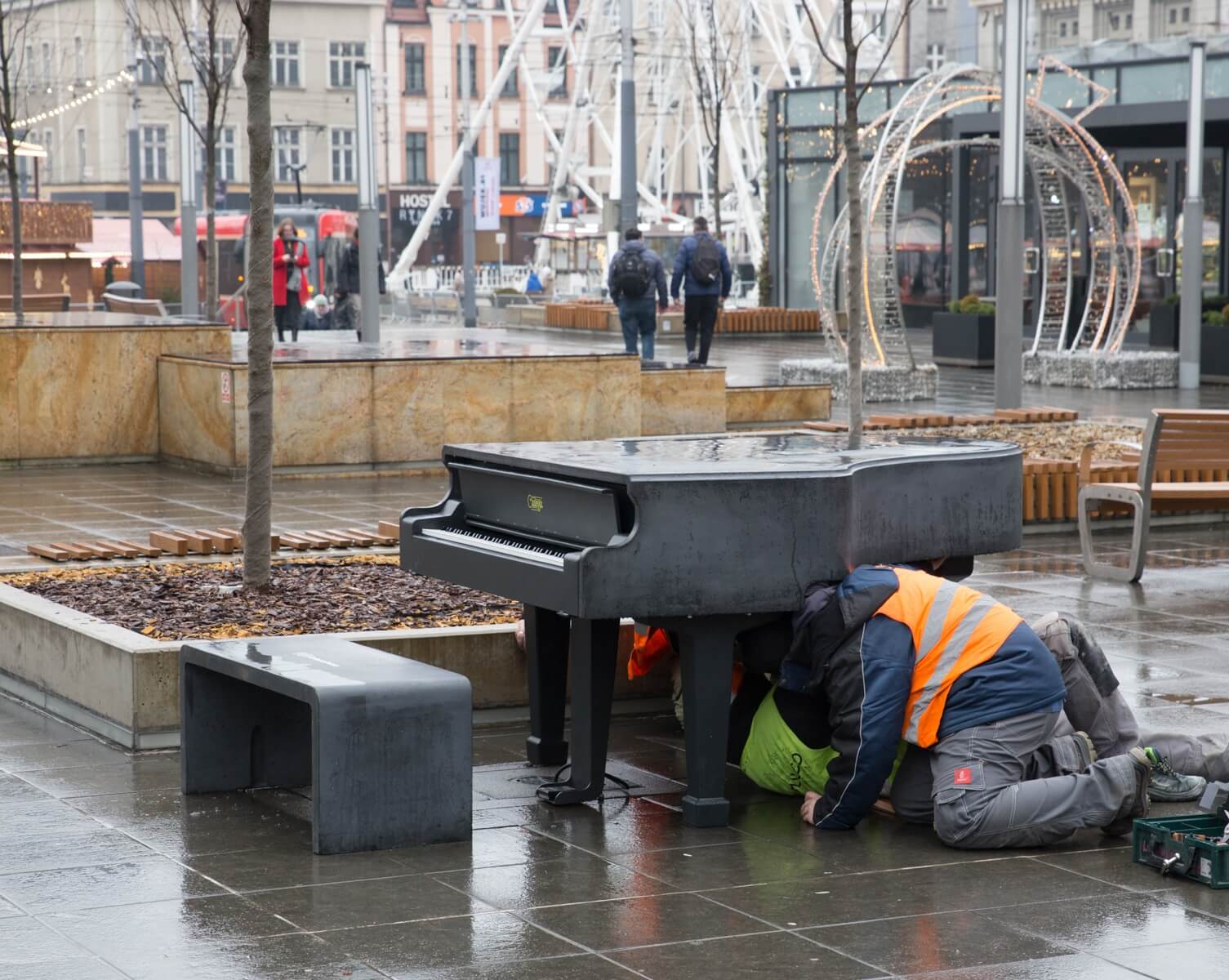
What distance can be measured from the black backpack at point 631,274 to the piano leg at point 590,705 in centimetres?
1719

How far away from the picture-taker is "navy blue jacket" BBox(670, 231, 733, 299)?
23438 mm

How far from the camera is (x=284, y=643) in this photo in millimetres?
6289

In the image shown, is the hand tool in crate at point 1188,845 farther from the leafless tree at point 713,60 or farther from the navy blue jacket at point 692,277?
the leafless tree at point 713,60

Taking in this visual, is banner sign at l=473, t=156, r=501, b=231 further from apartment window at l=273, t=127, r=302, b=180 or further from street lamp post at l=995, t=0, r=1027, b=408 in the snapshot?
apartment window at l=273, t=127, r=302, b=180

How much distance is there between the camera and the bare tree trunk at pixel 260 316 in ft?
26.6

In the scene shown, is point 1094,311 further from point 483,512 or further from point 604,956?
point 604,956

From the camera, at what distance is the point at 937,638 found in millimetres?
5637

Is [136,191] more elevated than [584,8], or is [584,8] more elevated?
[584,8]

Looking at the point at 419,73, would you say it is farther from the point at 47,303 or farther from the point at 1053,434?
the point at 1053,434

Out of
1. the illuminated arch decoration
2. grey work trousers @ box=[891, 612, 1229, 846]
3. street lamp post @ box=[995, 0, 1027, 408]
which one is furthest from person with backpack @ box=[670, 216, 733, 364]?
grey work trousers @ box=[891, 612, 1229, 846]

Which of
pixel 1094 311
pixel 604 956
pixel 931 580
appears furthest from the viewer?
pixel 1094 311

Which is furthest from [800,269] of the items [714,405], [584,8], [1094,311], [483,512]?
[483,512]

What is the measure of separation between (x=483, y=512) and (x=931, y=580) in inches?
58.5

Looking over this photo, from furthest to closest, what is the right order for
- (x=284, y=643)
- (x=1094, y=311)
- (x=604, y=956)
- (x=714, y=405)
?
1. (x=1094, y=311)
2. (x=714, y=405)
3. (x=284, y=643)
4. (x=604, y=956)
